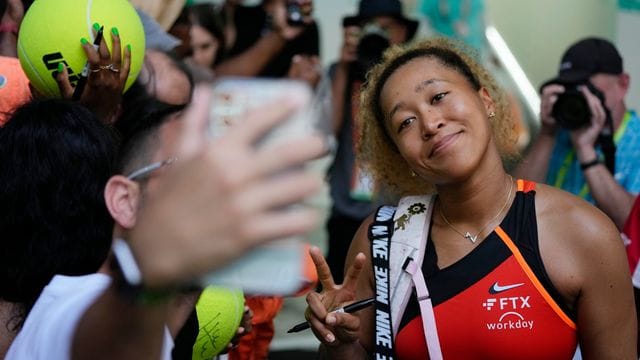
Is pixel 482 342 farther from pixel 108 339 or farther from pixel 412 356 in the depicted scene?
pixel 108 339

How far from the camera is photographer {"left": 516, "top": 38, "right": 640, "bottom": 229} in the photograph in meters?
3.15

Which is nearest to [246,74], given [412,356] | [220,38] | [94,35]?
[220,38]

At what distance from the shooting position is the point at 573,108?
331 centimetres

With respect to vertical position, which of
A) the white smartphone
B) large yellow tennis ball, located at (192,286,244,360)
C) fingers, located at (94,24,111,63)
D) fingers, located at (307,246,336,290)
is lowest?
large yellow tennis ball, located at (192,286,244,360)

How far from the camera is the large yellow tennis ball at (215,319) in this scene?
2.16 metres

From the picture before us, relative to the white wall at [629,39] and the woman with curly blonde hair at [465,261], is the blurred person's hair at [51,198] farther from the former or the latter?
the white wall at [629,39]

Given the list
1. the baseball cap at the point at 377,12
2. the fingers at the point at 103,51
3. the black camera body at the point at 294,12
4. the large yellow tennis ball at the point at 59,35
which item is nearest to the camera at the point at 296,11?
the black camera body at the point at 294,12

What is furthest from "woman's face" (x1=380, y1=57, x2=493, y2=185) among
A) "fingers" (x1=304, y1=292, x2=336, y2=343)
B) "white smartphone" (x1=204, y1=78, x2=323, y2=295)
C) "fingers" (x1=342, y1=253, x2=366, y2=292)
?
"white smartphone" (x1=204, y1=78, x2=323, y2=295)

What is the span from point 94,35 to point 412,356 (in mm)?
1157

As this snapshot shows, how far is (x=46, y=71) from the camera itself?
2.22 meters

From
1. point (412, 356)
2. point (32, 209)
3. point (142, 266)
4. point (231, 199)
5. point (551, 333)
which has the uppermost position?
point (231, 199)

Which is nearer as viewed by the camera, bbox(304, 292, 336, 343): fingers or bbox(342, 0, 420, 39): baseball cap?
bbox(304, 292, 336, 343): fingers

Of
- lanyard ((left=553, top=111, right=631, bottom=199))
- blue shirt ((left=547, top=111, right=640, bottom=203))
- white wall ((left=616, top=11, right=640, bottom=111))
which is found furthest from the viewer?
white wall ((left=616, top=11, right=640, bottom=111))

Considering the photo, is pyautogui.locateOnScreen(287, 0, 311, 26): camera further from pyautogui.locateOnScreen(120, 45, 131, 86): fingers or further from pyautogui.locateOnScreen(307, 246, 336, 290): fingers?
pyautogui.locateOnScreen(307, 246, 336, 290): fingers
